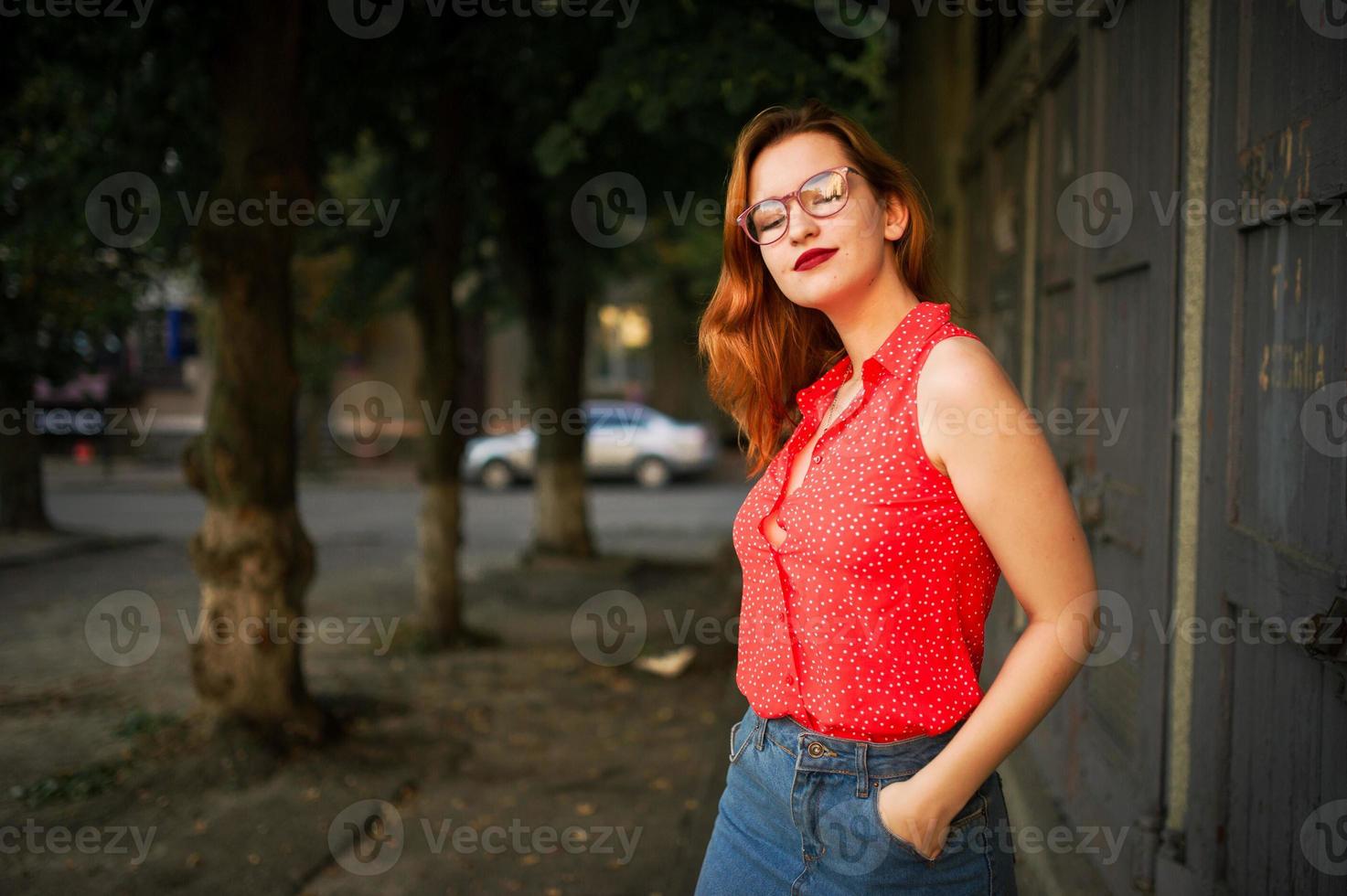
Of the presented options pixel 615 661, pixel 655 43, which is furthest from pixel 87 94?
pixel 615 661

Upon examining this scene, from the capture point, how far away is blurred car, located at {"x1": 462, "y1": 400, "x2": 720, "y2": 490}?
71.6 feet

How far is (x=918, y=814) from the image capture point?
1.58 m

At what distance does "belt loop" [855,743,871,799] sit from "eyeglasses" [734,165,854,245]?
2.75ft

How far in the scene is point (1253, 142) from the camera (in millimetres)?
2277

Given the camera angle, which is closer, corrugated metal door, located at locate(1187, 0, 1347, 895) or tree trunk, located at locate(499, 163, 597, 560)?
corrugated metal door, located at locate(1187, 0, 1347, 895)

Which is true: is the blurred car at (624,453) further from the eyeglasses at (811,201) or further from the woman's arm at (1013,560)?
the woman's arm at (1013,560)
